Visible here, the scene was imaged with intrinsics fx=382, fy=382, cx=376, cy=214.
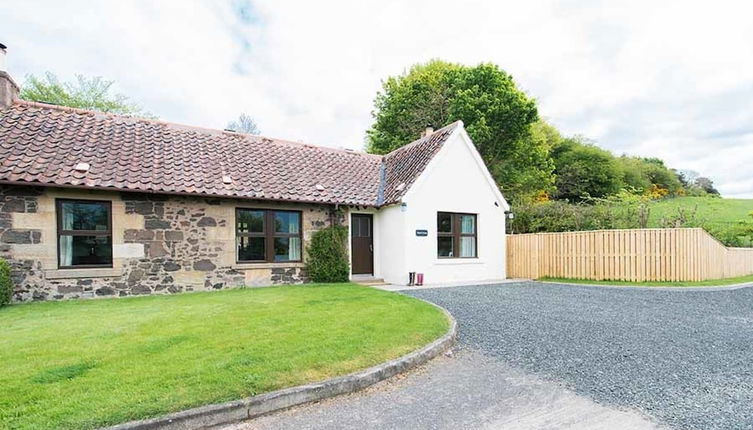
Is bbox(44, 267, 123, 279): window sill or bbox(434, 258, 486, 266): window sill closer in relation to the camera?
bbox(44, 267, 123, 279): window sill

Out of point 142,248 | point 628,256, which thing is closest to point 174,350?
point 142,248

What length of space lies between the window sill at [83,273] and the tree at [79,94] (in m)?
24.3

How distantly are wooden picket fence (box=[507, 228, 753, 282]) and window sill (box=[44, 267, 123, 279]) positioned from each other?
47.9 feet

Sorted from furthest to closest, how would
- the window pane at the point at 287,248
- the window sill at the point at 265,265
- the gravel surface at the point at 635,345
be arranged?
the window pane at the point at 287,248 → the window sill at the point at 265,265 → the gravel surface at the point at 635,345

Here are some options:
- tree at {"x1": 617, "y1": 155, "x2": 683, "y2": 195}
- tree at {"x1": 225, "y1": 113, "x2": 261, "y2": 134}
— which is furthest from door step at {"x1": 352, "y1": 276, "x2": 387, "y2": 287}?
tree at {"x1": 617, "y1": 155, "x2": 683, "y2": 195}

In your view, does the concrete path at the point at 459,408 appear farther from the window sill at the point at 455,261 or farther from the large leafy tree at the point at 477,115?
the large leafy tree at the point at 477,115

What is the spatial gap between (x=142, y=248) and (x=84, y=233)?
56.8 inches

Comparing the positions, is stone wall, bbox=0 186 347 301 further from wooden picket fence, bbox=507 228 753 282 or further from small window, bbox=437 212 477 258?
wooden picket fence, bbox=507 228 753 282

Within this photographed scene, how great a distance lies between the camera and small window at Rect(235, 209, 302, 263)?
40.9 ft

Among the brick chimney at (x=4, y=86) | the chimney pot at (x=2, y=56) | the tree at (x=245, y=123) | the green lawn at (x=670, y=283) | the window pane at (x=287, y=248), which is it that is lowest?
the green lawn at (x=670, y=283)

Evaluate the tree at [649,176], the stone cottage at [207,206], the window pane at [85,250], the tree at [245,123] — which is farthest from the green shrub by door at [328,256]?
the tree at [649,176]

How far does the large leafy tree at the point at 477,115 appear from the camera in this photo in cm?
2464

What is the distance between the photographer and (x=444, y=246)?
15.0 meters

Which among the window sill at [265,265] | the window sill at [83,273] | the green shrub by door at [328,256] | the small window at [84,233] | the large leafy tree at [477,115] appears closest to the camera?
the window sill at [83,273]
